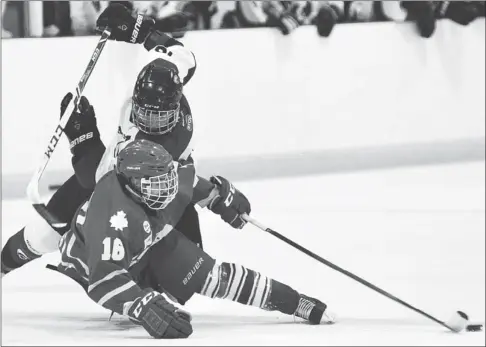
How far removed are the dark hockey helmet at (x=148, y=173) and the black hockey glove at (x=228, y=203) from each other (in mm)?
401

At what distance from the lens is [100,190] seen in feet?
10.1

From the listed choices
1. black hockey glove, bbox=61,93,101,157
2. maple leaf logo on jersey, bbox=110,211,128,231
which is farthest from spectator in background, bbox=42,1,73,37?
maple leaf logo on jersey, bbox=110,211,128,231

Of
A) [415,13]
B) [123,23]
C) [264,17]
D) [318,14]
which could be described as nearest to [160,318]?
[123,23]

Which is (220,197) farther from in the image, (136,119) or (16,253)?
(16,253)

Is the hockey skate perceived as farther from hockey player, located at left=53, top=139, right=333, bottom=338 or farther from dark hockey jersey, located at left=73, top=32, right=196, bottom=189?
dark hockey jersey, located at left=73, top=32, right=196, bottom=189

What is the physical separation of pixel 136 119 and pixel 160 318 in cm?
61

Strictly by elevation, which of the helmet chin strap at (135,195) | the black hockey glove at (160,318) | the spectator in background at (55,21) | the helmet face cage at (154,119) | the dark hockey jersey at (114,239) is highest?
the helmet face cage at (154,119)

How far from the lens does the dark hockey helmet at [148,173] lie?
304 cm

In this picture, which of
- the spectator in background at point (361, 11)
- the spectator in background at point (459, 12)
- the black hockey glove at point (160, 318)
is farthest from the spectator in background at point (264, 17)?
the black hockey glove at point (160, 318)

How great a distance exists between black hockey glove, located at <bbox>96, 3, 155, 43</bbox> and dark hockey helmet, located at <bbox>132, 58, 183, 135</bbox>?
13 cm

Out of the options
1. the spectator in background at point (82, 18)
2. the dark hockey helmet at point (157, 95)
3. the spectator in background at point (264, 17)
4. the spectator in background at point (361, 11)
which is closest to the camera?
the dark hockey helmet at point (157, 95)

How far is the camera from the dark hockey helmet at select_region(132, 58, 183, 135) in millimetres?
3150

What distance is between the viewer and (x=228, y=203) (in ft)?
11.5

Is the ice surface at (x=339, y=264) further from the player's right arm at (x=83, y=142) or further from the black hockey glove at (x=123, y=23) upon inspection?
the black hockey glove at (x=123, y=23)
